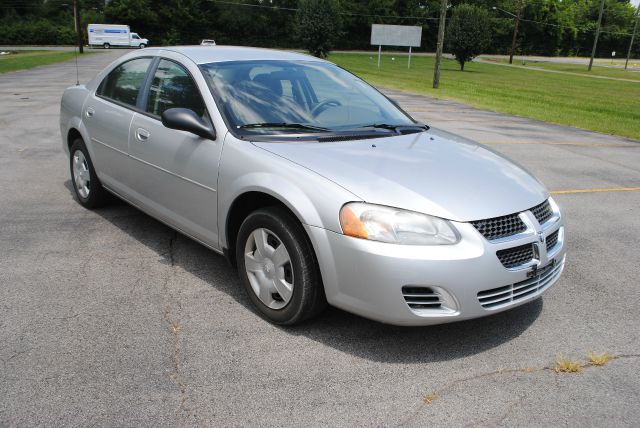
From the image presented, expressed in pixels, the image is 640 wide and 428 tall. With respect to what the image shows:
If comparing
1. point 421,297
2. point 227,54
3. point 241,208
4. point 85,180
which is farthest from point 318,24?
point 421,297

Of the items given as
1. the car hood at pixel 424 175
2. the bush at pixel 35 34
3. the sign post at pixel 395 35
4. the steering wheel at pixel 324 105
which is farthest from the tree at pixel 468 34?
the car hood at pixel 424 175

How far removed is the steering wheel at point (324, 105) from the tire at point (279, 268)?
1019 mm

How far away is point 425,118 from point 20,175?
9.69 metres

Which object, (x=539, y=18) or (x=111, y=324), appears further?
(x=539, y=18)

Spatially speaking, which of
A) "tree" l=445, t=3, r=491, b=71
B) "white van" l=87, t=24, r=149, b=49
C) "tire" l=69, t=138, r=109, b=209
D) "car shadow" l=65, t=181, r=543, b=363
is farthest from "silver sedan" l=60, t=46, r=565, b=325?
"white van" l=87, t=24, r=149, b=49

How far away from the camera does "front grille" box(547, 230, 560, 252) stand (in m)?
3.55

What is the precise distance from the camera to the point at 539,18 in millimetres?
90312

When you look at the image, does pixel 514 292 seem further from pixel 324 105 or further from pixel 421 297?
pixel 324 105

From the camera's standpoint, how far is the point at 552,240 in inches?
142

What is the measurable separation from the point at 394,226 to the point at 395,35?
61175 mm

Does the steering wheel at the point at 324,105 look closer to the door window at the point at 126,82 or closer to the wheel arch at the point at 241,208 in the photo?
the wheel arch at the point at 241,208

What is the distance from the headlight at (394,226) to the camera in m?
3.06

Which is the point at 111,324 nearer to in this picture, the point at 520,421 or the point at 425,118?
the point at 520,421

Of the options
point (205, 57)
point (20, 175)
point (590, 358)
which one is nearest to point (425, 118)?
point (20, 175)
